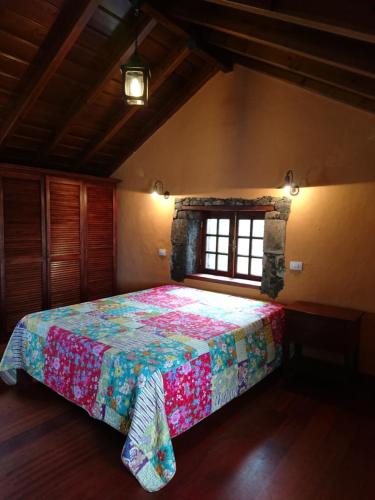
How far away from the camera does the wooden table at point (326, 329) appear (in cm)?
283

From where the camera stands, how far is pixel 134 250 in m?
4.96

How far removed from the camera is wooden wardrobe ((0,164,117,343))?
3928 mm

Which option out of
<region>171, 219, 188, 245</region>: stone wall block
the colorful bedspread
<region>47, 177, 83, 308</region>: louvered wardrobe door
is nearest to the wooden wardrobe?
<region>47, 177, 83, 308</region>: louvered wardrobe door

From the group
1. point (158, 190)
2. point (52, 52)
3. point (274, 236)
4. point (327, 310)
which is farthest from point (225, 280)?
point (52, 52)

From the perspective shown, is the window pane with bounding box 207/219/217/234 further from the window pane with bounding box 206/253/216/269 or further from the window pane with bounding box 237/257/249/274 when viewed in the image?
the window pane with bounding box 237/257/249/274

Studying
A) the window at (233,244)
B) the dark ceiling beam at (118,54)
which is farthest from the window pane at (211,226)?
the dark ceiling beam at (118,54)

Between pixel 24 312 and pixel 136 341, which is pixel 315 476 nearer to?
pixel 136 341

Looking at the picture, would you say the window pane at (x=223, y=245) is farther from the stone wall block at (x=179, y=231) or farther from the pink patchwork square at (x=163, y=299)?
the pink patchwork square at (x=163, y=299)

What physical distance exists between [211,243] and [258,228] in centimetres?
71

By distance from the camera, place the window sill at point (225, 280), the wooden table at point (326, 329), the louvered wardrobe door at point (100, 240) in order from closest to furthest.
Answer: the wooden table at point (326, 329) < the window sill at point (225, 280) < the louvered wardrobe door at point (100, 240)

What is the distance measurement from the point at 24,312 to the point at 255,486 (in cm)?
328

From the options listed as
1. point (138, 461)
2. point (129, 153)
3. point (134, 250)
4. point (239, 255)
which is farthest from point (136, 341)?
point (129, 153)

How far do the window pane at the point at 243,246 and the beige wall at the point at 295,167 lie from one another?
457mm

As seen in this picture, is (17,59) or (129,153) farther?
(129,153)
